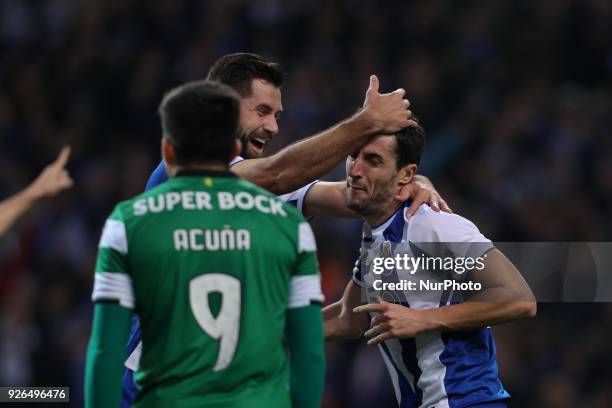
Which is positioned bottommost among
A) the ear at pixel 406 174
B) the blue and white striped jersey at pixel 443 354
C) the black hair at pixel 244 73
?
the blue and white striped jersey at pixel 443 354

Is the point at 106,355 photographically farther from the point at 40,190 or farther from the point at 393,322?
the point at 393,322

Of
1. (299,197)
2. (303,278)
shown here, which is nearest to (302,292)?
(303,278)

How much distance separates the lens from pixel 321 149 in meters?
4.89

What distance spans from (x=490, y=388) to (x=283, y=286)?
1.70 metres

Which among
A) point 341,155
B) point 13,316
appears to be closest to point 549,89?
point 13,316

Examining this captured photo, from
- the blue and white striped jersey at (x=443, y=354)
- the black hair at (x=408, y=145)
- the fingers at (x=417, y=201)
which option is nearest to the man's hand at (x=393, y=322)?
the blue and white striped jersey at (x=443, y=354)

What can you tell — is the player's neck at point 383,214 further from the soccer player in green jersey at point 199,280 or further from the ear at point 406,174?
the soccer player in green jersey at point 199,280

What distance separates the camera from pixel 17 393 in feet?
25.9

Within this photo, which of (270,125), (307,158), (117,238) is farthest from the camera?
(270,125)

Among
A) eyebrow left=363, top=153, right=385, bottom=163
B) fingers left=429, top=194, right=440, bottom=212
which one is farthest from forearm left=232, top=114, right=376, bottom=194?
fingers left=429, top=194, right=440, bottom=212

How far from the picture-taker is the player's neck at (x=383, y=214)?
202 inches

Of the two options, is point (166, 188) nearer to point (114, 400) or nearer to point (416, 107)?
point (114, 400)

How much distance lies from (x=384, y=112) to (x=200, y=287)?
1.92 m

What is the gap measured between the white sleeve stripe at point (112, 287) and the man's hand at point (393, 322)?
153 centimetres
